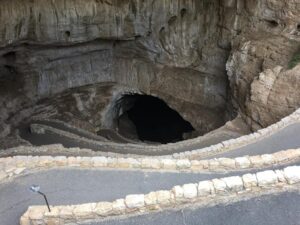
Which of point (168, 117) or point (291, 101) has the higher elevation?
point (291, 101)

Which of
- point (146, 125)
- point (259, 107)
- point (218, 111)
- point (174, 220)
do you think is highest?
point (174, 220)

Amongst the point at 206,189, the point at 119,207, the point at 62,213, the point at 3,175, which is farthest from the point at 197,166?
the point at 3,175

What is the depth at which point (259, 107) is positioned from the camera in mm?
13312

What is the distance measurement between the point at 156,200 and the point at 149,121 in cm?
1757

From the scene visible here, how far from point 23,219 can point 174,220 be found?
2.34 metres

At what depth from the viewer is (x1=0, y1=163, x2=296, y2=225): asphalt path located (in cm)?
703

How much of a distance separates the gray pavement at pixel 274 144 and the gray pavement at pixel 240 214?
326 centimetres

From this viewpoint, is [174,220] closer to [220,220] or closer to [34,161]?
[220,220]

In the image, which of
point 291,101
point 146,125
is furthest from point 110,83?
point 291,101

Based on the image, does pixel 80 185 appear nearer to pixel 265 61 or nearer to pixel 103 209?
pixel 103 209

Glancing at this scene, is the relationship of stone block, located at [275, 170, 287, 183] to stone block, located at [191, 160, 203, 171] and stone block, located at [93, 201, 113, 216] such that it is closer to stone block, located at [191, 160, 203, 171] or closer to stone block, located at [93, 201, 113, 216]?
stone block, located at [191, 160, 203, 171]

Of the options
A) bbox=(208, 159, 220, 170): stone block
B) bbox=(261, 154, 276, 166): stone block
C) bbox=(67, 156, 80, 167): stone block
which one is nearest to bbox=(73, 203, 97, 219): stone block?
bbox=(67, 156, 80, 167): stone block

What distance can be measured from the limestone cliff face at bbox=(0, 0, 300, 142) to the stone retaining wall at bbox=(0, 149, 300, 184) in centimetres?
638

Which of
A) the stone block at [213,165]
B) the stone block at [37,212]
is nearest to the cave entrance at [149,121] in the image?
the stone block at [213,165]
